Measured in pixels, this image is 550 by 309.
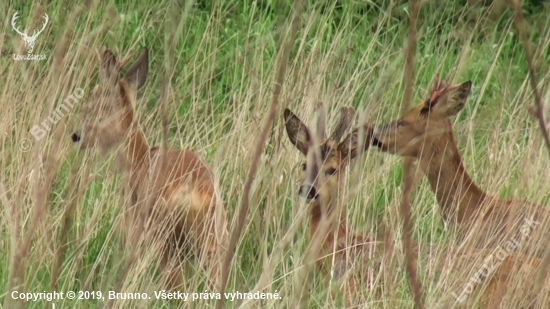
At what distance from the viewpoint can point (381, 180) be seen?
5.17 meters

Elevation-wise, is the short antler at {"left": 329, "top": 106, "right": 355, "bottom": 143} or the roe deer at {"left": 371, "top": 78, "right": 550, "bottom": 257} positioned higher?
the short antler at {"left": 329, "top": 106, "right": 355, "bottom": 143}

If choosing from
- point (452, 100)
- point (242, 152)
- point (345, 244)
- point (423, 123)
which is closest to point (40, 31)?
point (242, 152)

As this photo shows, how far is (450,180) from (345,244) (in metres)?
1.32

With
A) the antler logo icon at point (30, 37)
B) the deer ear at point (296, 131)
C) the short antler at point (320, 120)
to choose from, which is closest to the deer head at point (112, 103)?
the antler logo icon at point (30, 37)

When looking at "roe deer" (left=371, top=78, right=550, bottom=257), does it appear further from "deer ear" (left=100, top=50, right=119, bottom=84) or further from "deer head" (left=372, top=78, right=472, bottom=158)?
"deer ear" (left=100, top=50, right=119, bottom=84)

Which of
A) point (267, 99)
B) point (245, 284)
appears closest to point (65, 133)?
point (267, 99)

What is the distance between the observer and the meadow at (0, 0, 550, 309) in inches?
153

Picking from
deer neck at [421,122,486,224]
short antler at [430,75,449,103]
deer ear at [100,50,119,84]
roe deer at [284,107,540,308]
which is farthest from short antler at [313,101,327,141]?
deer ear at [100,50,119,84]

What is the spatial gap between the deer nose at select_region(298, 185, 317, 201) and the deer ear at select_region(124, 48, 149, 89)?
1.26m

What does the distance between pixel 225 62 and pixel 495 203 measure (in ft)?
7.60

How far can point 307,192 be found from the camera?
446 cm

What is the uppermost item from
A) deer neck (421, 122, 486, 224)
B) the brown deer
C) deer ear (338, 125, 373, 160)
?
deer ear (338, 125, 373, 160)

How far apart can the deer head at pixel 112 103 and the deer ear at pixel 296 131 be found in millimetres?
669

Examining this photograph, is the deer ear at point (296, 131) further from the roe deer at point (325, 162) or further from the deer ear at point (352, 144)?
the deer ear at point (352, 144)
